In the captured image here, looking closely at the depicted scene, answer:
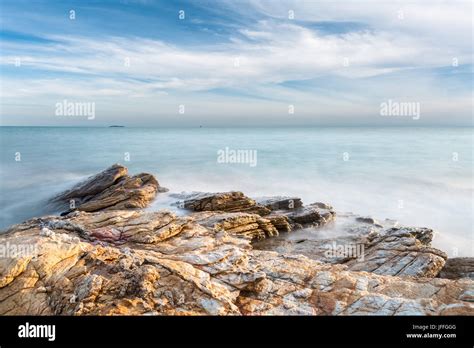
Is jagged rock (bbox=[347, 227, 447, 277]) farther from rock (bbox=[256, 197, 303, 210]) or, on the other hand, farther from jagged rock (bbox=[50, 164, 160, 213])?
jagged rock (bbox=[50, 164, 160, 213])

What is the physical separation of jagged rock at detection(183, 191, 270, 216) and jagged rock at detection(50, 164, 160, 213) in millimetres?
3902

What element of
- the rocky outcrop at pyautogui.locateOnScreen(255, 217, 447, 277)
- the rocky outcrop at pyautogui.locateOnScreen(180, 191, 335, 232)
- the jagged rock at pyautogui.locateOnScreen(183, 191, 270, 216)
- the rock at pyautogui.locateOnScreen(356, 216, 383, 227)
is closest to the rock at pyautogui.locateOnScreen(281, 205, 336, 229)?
the rocky outcrop at pyautogui.locateOnScreen(180, 191, 335, 232)

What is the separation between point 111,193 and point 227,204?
8.37 metres

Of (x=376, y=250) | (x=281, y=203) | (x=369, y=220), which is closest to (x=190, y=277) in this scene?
(x=376, y=250)

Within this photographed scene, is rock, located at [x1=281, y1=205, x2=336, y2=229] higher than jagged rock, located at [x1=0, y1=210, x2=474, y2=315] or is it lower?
lower

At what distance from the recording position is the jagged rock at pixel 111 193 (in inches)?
765

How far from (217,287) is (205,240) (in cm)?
371

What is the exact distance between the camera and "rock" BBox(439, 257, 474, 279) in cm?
1113

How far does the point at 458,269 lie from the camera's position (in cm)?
1144

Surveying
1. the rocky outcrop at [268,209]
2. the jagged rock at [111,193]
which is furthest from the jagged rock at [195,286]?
the jagged rock at [111,193]

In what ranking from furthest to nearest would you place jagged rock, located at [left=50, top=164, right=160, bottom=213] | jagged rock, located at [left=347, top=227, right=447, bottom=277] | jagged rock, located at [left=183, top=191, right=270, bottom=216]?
1. jagged rock, located at [left=50, top=164, right=160, bottom=213]
2. jagged rock, located at [left=183, top=191, right=270, bottom=216]
3. jagged rock, located at [left=347, top=227, right=447, bottom=277]

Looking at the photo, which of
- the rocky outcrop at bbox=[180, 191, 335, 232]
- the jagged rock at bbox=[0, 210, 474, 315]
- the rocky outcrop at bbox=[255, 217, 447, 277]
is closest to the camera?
the jagged rock at bbox=[0, 210, 474, 315]

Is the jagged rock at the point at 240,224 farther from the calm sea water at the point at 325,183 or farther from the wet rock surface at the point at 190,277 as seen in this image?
the calm sea water at the point at 325,183

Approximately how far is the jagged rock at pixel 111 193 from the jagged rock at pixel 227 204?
3902 mm
